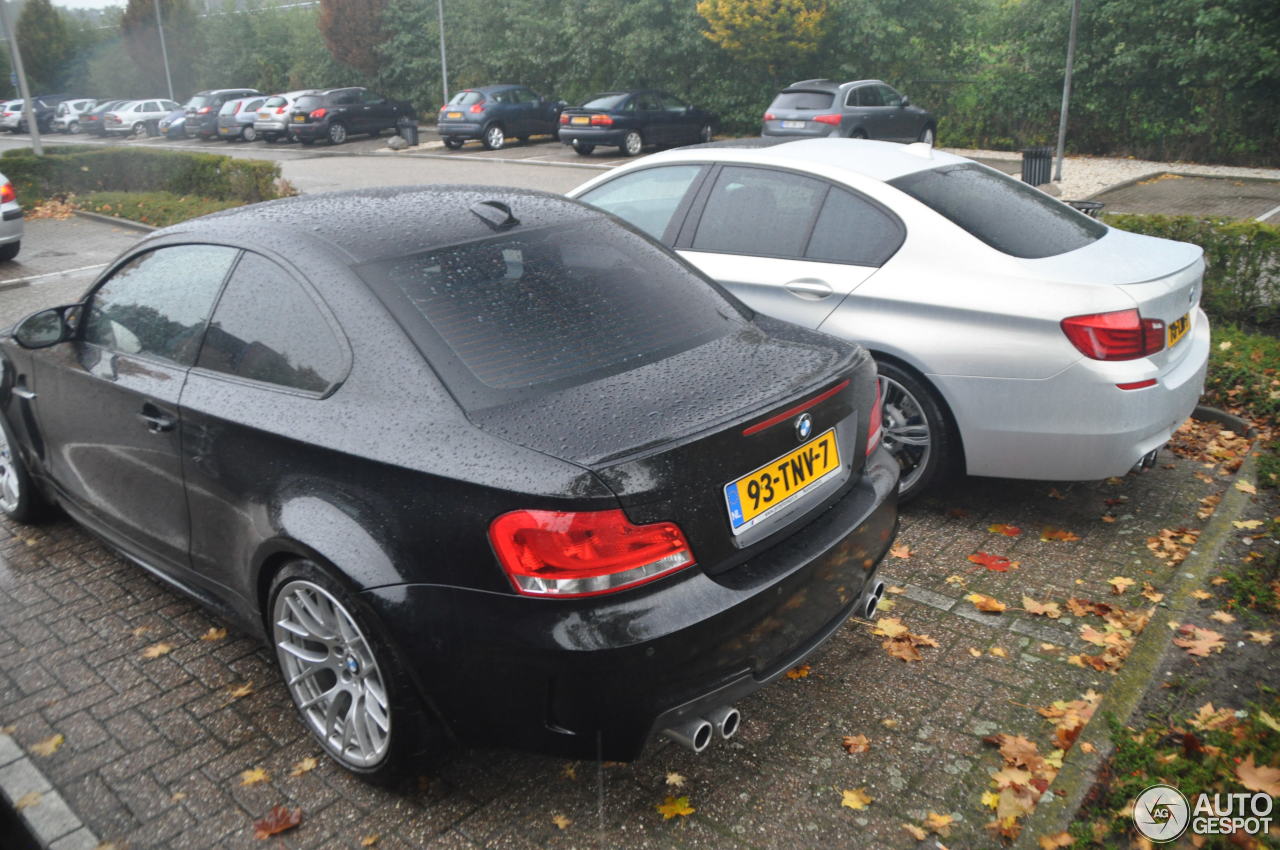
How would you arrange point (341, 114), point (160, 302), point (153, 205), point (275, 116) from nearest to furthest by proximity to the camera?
point (160, 302), point (153, 205), point (341, 114), point (275, 116)

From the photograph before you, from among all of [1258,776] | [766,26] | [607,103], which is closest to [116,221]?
[607,103]

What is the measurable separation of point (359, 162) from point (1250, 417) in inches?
963

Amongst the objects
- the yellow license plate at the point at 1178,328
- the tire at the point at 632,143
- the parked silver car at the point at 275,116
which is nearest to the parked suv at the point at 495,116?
the tire at the point at 632,143

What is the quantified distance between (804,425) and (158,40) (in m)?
61.7

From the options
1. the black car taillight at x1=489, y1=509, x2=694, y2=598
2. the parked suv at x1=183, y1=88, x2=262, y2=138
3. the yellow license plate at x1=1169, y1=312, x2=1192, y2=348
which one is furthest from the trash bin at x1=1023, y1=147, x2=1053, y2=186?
the parked suv at x1=183, y1=88, x2=262, y2=138

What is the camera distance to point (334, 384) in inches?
117

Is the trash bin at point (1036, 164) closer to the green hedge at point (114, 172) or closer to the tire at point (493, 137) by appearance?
the green hedge at point (114, 172)

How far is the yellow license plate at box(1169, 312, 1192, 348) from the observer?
4.37m

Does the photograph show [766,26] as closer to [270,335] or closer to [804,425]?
[270,335]

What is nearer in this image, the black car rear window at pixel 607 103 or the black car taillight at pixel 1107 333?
the black car taillight at pixel 1107 333

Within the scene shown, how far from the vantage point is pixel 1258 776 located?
2.85 meters

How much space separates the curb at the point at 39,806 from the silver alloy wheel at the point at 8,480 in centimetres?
192

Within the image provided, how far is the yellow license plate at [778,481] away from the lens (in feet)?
9.07

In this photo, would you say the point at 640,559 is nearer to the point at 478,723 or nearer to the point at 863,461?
the point at 478,723
